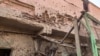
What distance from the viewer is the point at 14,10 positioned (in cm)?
256

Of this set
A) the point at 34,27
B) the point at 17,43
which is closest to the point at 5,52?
the point at 17,43

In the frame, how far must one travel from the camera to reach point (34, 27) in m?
2.74

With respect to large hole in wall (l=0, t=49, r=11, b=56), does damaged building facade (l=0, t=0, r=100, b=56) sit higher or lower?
higher

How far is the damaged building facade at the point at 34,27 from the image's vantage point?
248 centimetres

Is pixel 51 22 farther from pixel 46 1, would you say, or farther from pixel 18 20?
pixel 18 20

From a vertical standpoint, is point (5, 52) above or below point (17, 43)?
below

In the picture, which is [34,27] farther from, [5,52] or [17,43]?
[5,52]

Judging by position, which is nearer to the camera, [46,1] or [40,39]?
[40,39]

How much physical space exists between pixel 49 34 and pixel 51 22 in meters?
0.27

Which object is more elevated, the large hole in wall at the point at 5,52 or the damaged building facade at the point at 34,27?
the damaged building facade at the point at 34,27

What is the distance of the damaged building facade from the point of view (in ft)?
8.14

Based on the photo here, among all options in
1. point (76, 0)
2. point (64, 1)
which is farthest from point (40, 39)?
point (76, 0)

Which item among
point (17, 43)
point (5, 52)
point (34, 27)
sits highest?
point (34, 27)

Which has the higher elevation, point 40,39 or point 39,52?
point 40,39
